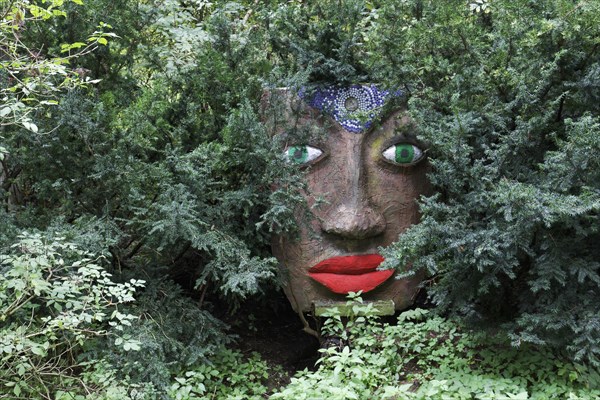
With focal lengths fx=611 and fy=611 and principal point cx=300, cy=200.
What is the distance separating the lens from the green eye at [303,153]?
177 inches

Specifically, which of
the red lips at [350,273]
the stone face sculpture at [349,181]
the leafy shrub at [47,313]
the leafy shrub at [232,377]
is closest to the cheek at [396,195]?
the stone face sculpture at [349,181]

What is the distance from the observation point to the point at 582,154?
3.29 m

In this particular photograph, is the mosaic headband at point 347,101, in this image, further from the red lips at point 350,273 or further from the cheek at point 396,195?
the red lips at point 350,273

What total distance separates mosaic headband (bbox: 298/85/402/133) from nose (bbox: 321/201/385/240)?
58 centimetres

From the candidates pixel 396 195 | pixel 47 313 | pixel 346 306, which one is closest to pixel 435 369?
pixel 346 306

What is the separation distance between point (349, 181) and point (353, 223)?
323 millimetres

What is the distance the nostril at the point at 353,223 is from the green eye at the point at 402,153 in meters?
0.41

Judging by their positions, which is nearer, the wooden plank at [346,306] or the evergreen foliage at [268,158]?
the evergreen foliage at [268,158]

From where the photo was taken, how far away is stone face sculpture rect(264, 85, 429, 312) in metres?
4.47

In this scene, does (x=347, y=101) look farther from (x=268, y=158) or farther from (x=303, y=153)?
(x=268, y=158)

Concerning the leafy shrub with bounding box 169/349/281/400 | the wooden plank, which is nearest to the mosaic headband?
the wooden plank

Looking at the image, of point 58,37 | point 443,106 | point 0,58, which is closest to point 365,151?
point 443,106

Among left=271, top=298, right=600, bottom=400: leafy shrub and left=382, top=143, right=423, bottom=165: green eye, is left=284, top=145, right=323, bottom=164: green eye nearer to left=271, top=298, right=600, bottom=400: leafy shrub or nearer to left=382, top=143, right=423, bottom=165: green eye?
left=382, top=143, right=423, bottom=165: green eye

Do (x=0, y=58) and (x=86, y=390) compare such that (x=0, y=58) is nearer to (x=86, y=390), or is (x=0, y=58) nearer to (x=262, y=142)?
(x=262, y=142)
